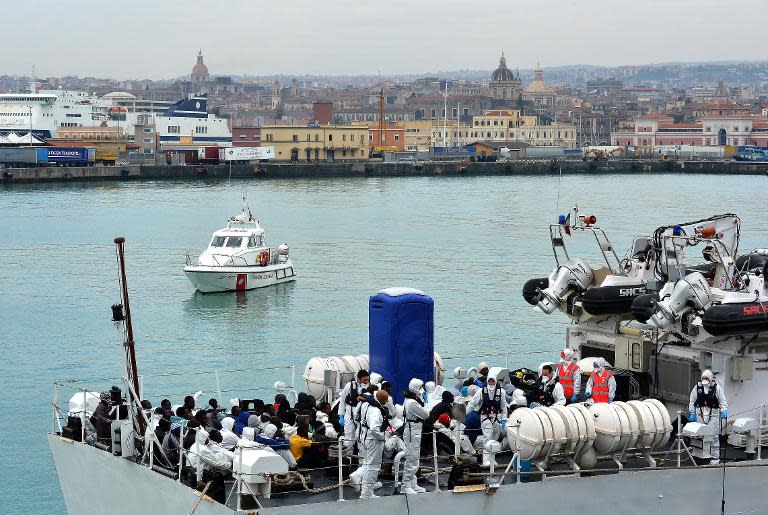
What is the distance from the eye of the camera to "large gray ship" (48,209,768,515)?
11.9m

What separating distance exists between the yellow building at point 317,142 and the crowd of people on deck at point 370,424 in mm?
121004

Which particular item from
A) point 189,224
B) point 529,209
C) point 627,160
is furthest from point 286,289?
point 627,160

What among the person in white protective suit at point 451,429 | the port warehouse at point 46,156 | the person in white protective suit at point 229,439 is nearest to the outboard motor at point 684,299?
the person in white protective suit at point 451,429

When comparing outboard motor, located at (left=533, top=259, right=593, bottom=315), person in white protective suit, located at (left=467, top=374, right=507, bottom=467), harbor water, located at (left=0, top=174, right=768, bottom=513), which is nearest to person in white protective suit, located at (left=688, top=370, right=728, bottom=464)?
person in white protective suit, located at (left=467, top=374, right=507, bottom=467)

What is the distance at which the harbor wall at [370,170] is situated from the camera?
361 feet

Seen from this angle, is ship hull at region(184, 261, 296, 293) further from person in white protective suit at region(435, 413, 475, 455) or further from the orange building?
the orange building

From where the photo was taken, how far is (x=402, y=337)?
14141mm

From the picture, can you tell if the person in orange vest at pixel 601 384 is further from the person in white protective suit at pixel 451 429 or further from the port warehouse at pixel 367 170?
the port warehouse at pixel 367 170

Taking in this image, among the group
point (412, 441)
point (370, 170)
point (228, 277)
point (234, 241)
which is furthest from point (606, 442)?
point (370, 170)

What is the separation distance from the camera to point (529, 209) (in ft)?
256

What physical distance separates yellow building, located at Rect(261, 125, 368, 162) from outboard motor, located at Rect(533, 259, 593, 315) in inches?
4693

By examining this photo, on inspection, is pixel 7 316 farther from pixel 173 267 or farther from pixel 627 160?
pixel 627 160

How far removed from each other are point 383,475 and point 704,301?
12.8 feet

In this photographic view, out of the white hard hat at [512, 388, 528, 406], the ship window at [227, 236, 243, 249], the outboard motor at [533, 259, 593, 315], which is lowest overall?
the ship window at [227, 236, 243, 249]
